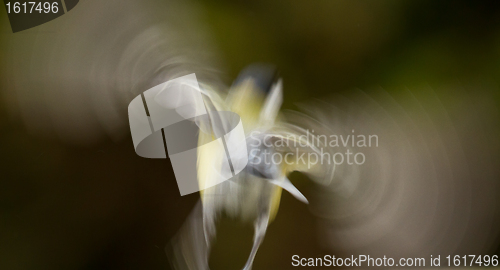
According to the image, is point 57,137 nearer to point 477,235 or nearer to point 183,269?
point 183,269

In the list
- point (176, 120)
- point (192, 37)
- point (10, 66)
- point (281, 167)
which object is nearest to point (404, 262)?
point (281, 167)

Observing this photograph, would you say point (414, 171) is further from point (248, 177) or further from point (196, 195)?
point (196, 195)

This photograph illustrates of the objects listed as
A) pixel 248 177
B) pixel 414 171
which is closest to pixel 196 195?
pixel 248 177

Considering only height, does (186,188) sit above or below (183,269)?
above

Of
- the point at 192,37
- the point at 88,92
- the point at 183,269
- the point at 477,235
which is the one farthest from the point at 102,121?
the point at 477,235

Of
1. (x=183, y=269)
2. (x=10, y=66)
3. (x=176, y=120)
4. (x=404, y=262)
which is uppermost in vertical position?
(x=10, y=66)

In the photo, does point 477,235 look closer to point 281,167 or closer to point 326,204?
point 326,204
